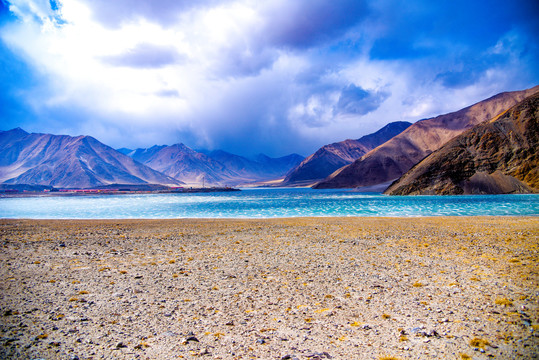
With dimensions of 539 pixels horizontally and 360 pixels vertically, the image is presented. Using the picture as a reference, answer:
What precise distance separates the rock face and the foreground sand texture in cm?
10194

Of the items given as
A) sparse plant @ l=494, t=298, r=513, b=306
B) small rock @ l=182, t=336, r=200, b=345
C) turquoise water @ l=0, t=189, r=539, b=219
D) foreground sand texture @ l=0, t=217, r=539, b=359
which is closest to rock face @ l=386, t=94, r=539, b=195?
turquoise water @ l=0, t=189, r=539, b=219

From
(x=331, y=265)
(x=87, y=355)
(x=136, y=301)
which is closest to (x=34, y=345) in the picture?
(x=87, y=355)

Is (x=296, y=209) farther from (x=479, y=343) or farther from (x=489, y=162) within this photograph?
(x=489, y=162)

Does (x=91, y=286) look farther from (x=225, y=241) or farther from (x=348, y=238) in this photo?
(x=348, y=238)

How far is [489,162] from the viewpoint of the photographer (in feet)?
336

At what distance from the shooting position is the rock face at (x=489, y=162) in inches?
3745

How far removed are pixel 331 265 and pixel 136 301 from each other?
5.38 metres

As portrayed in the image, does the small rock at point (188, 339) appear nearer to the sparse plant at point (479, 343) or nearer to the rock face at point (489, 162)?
the sparse plant at point (479, 343)

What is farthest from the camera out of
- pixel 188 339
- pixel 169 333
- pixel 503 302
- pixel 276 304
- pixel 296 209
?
pixel 296 209

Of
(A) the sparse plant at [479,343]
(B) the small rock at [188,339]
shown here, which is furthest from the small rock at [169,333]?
(A) the sparse plant at [479,343]

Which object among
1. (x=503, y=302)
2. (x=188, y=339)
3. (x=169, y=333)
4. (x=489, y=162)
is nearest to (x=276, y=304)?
(x=188, y=339)

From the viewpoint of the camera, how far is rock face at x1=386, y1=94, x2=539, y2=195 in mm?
95125

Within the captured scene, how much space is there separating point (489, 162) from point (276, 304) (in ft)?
395

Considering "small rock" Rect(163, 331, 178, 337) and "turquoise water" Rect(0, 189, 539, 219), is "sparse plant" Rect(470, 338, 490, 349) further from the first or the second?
"turquoise water" Rect(0, 189, 539, 219)
